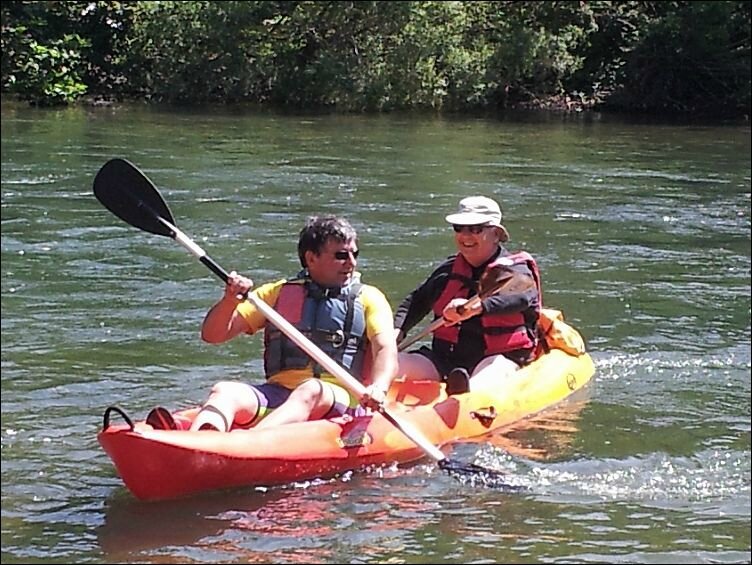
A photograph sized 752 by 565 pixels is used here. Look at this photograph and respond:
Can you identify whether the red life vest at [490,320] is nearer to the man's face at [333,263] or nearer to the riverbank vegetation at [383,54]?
the man's face at [333,263]

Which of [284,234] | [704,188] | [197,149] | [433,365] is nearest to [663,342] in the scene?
[433,365]

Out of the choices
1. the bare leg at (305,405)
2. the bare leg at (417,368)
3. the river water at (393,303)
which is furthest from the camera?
the bare leg at (417,368)

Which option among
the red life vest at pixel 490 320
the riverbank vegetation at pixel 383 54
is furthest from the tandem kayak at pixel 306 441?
the riverbank vegetation at pixel 383 54

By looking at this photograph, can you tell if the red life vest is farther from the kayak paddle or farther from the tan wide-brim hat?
the kayak paddle

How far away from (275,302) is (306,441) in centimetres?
59

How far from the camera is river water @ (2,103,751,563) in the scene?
4.17 meters

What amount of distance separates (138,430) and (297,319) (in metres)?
0.87

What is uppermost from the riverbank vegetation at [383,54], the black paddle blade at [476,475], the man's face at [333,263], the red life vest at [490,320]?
the riverbank vegetation at [383,54]

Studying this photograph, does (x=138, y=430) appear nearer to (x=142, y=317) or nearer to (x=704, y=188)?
(x=142, y=317)

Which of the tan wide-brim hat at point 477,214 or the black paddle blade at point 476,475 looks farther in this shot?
the tan wide-brim hat at point 477,214

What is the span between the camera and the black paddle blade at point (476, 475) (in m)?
4.68

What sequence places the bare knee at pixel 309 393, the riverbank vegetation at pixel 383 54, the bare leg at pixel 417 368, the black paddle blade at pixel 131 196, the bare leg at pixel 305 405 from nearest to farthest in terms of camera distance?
the bare leg at pixel 305 405 → the bare knee at pixel 309 393 → the black paddle blade at pixel 131 196 → the bare leg at pixel 417 368 → the riverbank vegetation at pixel 383 54

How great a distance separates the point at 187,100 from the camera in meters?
22.6

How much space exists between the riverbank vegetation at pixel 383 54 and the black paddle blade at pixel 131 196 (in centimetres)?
1675
